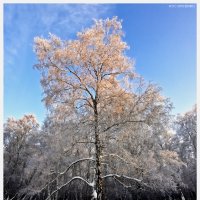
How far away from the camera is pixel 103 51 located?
871cm

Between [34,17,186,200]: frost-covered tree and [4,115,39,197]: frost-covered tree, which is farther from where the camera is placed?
[4,115,39,197]: frost-covered tree

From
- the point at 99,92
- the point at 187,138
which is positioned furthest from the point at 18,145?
the point at 99,92

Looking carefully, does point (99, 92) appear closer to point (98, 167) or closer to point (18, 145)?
point (98, 167)

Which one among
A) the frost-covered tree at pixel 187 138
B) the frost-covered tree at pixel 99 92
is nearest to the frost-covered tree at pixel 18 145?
the frost-covered tree at pixel 187 138

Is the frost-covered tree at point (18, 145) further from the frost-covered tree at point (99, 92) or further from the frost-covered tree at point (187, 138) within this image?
the frost-covered tree at point (99, 92)

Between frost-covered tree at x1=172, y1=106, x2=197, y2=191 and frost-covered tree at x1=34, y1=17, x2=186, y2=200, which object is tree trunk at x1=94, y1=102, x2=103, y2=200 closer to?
frost-covered tree at x1=34, y1=17, x2=186, y2=200

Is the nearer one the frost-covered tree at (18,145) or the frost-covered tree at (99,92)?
the frost-covered tree at (99,92)

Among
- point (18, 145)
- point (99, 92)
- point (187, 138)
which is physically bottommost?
point (18, 145)

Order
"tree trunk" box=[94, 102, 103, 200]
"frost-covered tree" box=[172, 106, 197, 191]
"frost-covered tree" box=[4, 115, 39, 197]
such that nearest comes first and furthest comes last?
"tree trunk" box=[94, 102, 103, 200] < "frost-covered tree" box=[172, 106, 197, 191] < "frost-covered tree" box=[4, 115, 39, 197]

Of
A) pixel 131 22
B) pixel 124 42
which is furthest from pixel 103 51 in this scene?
pixel 131 22

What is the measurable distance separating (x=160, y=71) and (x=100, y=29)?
257 cm

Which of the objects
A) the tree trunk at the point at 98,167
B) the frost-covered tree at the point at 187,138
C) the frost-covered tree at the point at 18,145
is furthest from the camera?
the frost-covered tree at the point at 18,145

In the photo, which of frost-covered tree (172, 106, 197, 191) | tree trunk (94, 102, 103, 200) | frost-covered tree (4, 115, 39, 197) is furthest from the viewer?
frost-covered tree (4, 115, 39, 197)

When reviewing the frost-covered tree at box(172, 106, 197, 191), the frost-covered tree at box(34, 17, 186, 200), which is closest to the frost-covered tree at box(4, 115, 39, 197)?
the frost-covered tree at box(172, 106, 197, 191)
